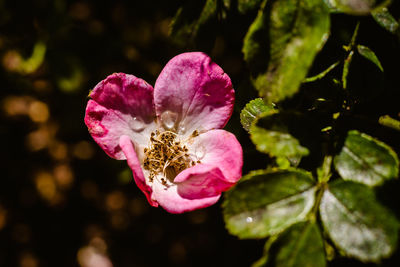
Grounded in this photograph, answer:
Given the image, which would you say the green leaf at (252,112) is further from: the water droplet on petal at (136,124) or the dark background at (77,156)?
the dark background at (77,156)

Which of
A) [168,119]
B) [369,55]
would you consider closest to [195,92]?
[168,119]

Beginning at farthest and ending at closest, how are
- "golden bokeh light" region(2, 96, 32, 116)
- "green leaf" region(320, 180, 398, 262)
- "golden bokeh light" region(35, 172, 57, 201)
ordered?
"golden bokeh light" region(35, 172, 57, 201)
"golden bokeh light" region(2, 96, 32, 116)
"green leaf" region(320, 180, 398, 262)

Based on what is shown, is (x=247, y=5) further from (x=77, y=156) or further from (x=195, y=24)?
(x=77, y=156)

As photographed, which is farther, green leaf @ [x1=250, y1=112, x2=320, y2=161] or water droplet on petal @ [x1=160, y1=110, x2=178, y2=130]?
water droplet on petal @ [x1=160, y1=110, x2=178, y2=130]

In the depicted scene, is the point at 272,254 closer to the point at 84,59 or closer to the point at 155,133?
the point at 155,133

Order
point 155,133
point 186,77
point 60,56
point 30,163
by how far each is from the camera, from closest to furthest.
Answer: point 186,77
point 155,133
point 60,56
point 30,163

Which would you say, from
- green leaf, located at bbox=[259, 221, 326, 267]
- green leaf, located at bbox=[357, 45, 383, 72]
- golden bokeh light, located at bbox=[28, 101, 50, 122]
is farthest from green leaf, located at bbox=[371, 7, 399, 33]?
golden bokeh light, located at bbox=[28, 101, 50, 122]

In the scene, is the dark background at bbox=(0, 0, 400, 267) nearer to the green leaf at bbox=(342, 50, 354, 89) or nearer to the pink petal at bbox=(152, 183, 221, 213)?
the pink petal at bbox=(152, 183, 221, 213)

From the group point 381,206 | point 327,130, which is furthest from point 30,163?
point 381,206
